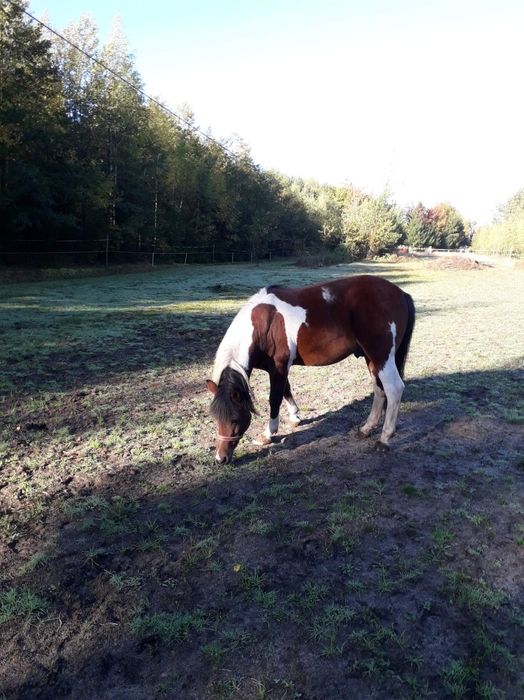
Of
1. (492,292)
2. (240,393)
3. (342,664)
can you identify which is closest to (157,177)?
(492,292)

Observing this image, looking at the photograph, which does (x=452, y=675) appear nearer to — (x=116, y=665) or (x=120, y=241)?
(x=116, y=665)

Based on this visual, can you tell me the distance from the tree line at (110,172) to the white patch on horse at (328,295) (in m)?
14.1

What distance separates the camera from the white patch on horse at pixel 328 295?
4195 millimetres

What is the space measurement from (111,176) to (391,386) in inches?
1033

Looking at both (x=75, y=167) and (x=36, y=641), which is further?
(x=75, y=167)

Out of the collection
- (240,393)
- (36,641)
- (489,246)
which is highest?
(489,246)

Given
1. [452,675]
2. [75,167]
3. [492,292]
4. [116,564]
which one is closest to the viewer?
[452,675]

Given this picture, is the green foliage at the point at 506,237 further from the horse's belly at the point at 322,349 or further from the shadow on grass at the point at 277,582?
the shadow on grass at the point at 277,582

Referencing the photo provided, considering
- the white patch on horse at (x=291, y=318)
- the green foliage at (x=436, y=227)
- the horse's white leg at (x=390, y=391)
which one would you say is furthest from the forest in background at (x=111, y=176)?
the green foliage at (x=436, y=227)

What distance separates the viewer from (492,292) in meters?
20.9

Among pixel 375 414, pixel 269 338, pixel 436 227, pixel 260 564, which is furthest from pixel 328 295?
pixel 436 227

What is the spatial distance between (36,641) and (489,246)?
78.5 meters

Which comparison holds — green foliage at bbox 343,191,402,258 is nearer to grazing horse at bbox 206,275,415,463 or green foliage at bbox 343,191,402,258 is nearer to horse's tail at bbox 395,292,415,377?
horse's tail at bbox 395,292,415,377

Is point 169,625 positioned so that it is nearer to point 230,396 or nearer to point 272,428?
point 230,396
